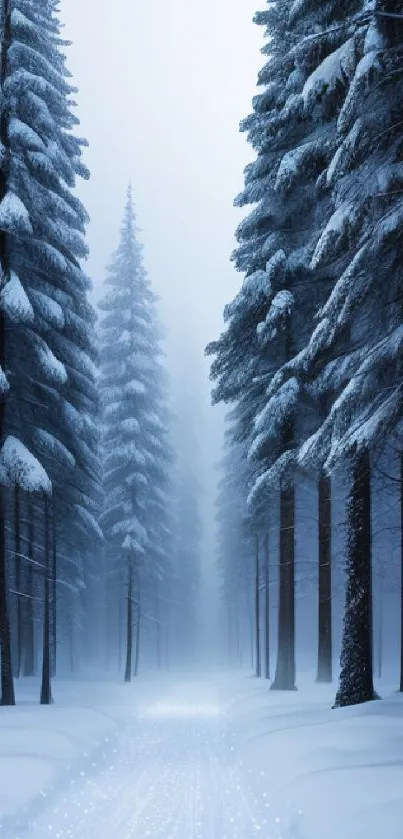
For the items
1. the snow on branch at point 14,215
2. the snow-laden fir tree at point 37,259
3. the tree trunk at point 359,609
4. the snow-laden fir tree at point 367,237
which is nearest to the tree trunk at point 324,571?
the tree trunk at point 359,609

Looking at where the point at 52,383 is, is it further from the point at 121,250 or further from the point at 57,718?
the point at 121,250

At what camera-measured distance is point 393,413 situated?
10.1m

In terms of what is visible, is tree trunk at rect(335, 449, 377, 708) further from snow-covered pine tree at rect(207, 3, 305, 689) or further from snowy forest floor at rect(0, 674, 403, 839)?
snow-covered pine tree at rect(207, 3, 305, 689)

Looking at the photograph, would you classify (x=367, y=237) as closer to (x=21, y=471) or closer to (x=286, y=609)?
(x=21, y=471)

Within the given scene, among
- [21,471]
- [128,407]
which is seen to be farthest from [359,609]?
[128,407]

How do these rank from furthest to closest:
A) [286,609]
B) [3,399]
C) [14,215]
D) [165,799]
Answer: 1. [286,609]
2. [3,399]
3. [14,215]
4. [165,799]

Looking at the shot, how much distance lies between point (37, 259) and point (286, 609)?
1049cm

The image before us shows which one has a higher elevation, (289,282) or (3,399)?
(289,282)

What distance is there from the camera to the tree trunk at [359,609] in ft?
42.2

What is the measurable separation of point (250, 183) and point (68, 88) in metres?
5.17

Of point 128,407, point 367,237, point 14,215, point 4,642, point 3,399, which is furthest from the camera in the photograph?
point 128,407

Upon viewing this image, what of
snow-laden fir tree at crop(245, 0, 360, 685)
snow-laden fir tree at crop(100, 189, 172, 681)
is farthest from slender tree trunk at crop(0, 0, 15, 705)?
snow-laden fir tree at crop(100, 189, 172, 681)

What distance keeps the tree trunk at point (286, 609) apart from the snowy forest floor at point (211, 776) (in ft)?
10.7

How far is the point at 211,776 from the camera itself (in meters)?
10.2
